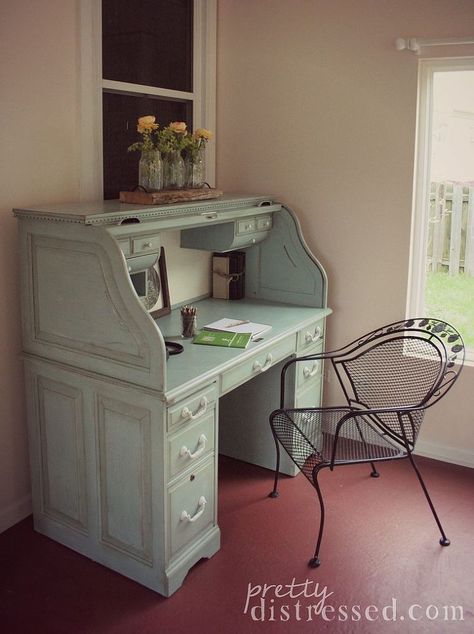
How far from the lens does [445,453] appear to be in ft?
11.7

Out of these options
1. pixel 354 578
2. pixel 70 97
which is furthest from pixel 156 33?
pixel 354 578

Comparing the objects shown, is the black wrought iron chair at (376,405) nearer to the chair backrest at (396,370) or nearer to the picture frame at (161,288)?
the chair backrest at (396,370)

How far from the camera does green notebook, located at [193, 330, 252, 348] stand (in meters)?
2.85

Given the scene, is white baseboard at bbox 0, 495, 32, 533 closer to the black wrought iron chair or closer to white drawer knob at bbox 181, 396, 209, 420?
white drawer knob at bbox 181, 396, 209, 420

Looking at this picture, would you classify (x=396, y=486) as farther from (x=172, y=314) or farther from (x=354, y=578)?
(x=172, y=314)

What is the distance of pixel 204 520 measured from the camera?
2.72 meters

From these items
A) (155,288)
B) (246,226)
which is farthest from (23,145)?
(246,226)

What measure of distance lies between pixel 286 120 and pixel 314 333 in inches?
45.1

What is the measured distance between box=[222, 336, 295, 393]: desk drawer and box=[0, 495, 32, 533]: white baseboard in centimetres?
105

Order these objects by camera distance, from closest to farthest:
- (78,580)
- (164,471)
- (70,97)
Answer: (164,471)
(78,580)
(70,97)

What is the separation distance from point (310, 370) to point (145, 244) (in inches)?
47.4

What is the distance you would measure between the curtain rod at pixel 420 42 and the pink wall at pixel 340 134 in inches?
1.7

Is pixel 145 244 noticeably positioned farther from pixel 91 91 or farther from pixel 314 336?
pixel 314 336

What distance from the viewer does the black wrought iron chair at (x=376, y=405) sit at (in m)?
2.76
